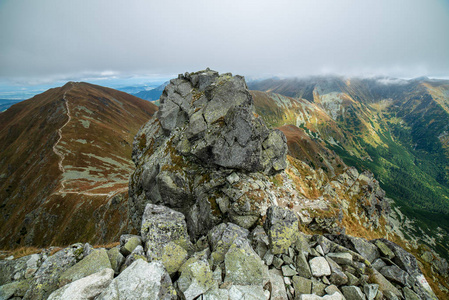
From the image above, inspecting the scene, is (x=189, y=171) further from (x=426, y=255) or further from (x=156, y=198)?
(x=426, y=255)

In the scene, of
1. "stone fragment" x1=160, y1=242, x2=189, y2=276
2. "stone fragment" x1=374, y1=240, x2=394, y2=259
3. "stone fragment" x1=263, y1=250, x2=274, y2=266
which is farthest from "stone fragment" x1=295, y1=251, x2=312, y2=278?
"stone fragment" x1=160, y1=242, x2=189, y2=276

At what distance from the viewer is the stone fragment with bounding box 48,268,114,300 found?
9.16 metres

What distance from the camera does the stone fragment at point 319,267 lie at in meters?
11.8

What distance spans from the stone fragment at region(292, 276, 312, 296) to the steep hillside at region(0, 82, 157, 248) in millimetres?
54002

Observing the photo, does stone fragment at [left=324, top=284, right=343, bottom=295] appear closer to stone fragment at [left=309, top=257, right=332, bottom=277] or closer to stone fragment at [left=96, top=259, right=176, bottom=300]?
stone fragment at [left=309, top=257, right=332, bottom=277]

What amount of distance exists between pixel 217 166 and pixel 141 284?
53.0ft

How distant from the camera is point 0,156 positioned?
5655 inches

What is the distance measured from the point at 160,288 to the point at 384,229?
10015cm

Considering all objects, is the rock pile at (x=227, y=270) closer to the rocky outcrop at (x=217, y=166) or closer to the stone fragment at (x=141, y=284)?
the stone fragment at (x=141, y=284)

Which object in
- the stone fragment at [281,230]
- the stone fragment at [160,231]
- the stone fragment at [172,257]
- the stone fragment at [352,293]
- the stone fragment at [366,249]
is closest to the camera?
the stone fragment at [352,293]

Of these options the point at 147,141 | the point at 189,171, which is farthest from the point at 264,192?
the point at 147,141

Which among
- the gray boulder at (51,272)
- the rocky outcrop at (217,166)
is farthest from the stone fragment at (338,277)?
the gray boulder at (51,272)

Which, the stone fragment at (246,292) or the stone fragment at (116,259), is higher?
the stone fragment at (116,259)

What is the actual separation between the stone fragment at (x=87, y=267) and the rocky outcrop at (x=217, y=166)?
36.7ft
